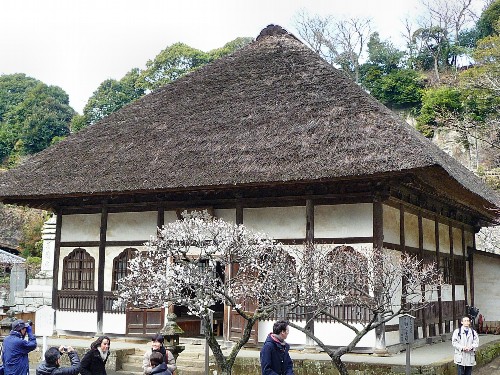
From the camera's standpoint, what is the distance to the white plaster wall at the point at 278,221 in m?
15.1

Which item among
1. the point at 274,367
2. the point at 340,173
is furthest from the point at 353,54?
the point at 274,367

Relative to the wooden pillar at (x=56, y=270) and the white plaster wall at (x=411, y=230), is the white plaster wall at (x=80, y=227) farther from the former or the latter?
the white plaster wall at (x=411, y=230)

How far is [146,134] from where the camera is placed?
57.7ft

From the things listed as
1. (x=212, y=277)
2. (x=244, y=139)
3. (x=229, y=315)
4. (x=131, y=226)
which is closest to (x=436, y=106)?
(x=244, y=139)

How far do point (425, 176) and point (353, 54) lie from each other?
3837 centimetres

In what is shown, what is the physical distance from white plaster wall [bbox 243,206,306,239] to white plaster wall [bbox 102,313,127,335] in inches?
173

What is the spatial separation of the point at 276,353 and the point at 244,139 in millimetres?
8862

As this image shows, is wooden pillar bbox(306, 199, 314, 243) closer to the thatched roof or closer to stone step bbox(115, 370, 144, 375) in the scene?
the thatched roof

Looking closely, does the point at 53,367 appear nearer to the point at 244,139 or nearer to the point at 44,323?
the point at 44,323

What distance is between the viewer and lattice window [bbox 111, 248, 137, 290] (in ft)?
55.7

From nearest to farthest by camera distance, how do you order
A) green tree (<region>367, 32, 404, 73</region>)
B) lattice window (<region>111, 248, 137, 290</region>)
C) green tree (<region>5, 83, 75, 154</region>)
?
1. lattice window (<region>111, 248, 137, 290</region>)
2. green tree (<region>367, 32, 404, 73</region>)
3. green tree (<region>5, 83, 75, 154</region>)

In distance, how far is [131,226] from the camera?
17031 millimetres

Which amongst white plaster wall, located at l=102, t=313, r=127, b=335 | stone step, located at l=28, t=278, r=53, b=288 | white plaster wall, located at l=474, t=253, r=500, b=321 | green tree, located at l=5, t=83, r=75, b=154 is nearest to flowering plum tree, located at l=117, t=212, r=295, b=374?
white plaster wall, located at l=102, t=313, r=127, b=335

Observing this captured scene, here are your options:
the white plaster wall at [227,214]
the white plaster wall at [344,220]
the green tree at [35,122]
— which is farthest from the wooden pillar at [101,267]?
the green tree at [35,122]
